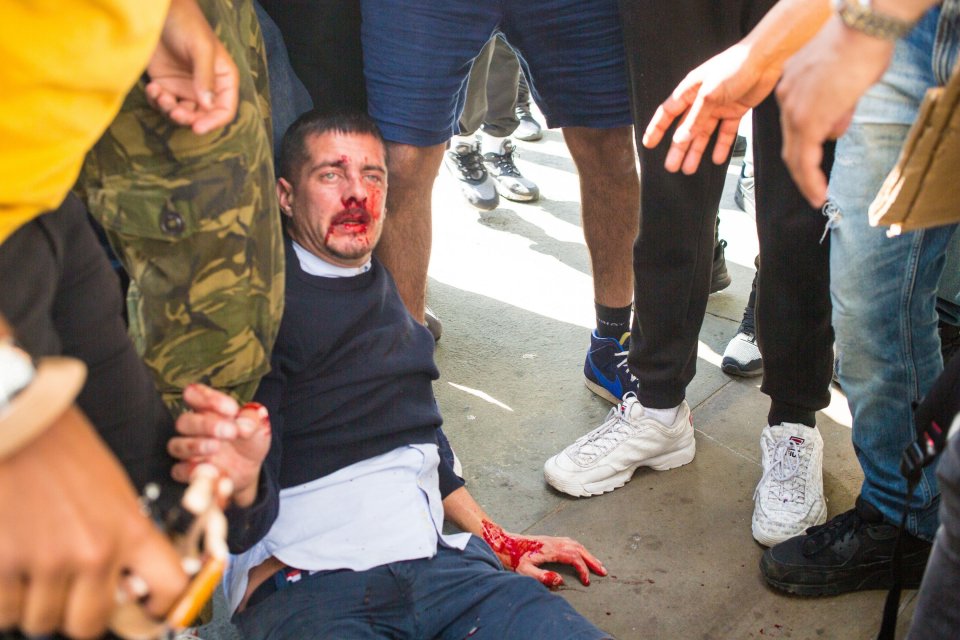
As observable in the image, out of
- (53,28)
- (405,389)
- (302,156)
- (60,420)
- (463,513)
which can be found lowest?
(463,513)

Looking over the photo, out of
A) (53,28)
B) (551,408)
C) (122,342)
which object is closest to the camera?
(53,28)

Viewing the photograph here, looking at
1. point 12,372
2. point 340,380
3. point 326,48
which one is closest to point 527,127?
point 326,48

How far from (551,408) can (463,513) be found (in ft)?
2.46

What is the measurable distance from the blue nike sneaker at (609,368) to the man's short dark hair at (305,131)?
37.8 inches

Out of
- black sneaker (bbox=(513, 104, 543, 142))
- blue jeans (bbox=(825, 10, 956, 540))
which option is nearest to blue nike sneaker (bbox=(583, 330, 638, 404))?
blue jeans (bbox=(825, 10, 956, 540))

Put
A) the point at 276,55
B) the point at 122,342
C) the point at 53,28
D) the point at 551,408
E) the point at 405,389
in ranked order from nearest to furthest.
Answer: the point at 53,28 < the point at 122,342 < the point at 405,389 < the point at 276,55 < the point at 551,408

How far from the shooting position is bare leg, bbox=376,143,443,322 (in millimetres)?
2229

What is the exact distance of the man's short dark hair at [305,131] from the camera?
1904 mm

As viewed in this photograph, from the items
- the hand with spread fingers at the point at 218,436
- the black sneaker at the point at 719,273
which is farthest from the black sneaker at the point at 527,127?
the hand with spread fingers at the point at 218,436

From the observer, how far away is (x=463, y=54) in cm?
214

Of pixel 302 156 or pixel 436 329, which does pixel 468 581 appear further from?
pixel 436 329

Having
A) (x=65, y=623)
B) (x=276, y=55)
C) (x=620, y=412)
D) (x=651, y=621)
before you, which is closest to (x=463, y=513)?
(x=651, y=621)

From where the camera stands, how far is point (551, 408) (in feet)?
8.54

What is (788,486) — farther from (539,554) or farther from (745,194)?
(745,194)
